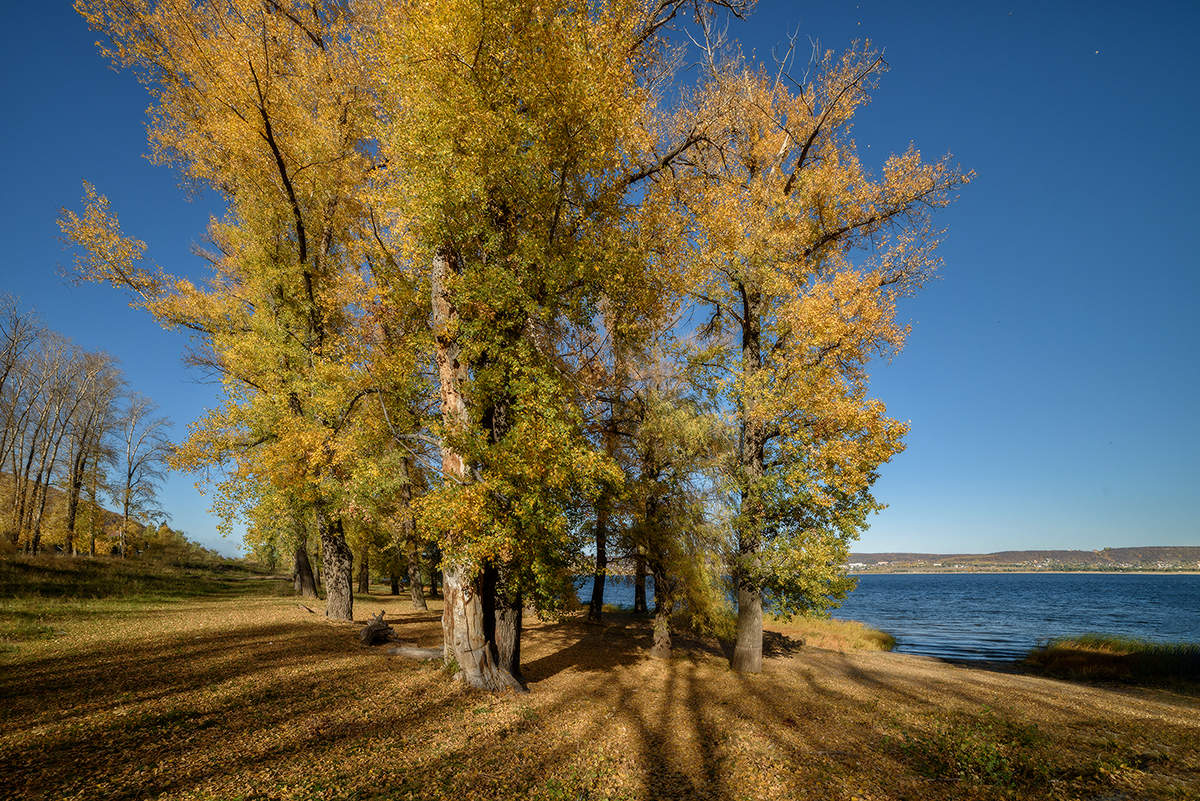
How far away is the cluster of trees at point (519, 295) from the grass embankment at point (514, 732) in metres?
1.91

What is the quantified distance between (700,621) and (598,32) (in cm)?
1462

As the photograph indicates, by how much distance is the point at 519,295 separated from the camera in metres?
7.69

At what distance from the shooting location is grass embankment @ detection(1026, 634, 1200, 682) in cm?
1723

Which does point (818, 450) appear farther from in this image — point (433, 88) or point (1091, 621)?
point (1091, 621)

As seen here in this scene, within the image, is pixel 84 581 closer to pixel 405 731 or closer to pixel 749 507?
pixel 405 731

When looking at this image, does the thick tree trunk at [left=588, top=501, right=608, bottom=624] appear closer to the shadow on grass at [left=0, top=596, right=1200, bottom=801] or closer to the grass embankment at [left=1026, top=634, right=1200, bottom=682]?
the shadow on grass at [left=0, top=596, right=1200, bottom=801]

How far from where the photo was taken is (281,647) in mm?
10242

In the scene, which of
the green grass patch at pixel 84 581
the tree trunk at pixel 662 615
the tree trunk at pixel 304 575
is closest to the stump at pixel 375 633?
the tree trunk at pixel 662 615

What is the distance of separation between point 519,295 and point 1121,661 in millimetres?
26947

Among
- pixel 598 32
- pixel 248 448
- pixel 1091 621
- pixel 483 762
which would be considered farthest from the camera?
pixel 1091 621

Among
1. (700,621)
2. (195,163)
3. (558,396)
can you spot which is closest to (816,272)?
(558,396)

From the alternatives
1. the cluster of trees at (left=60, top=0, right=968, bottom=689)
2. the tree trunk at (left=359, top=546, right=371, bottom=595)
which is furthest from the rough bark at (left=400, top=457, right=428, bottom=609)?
the tree trunk at (left=359, top=546, right=371, bottom=595)

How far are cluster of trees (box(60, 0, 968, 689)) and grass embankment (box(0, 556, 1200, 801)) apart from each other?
191 centimetres

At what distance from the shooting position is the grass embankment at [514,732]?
5148 millimetres
